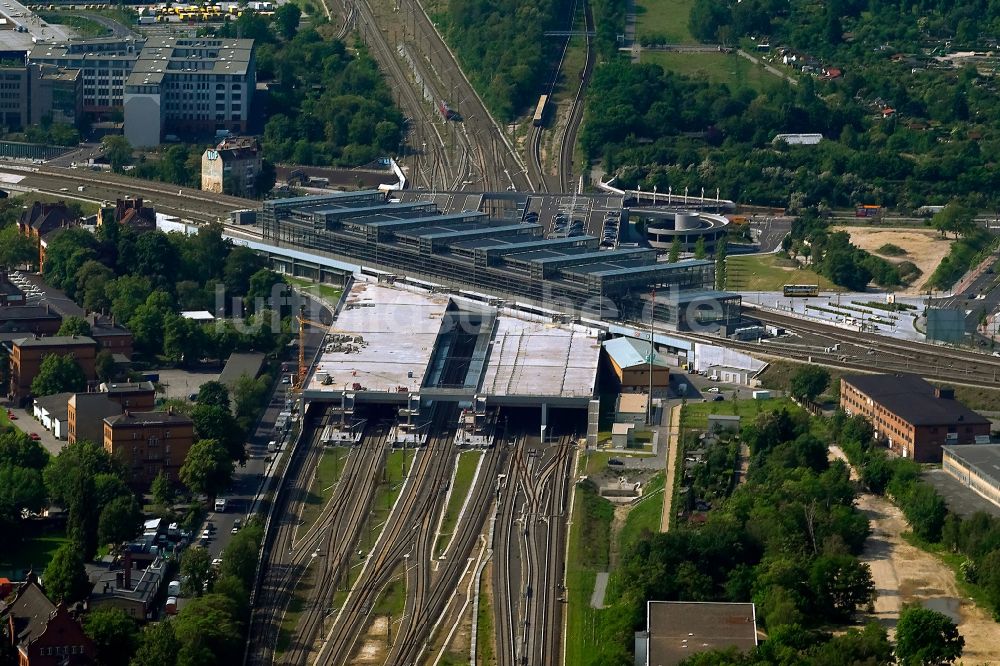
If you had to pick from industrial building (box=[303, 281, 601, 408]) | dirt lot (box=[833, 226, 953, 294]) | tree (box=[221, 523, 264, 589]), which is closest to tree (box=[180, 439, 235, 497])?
tree (box=[221, 523, 264, 589])

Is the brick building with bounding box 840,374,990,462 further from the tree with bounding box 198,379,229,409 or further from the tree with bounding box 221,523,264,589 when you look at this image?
the tree with bounding box 221,523,264,589

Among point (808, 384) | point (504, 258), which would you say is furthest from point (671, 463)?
point (504, 258)

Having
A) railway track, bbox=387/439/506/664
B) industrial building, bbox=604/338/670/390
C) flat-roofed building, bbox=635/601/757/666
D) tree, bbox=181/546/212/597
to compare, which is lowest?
railway track, bbox=387/439/506/664

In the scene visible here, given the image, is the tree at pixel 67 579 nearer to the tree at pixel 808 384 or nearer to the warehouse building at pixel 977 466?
the warehouse building at pixel 977 466

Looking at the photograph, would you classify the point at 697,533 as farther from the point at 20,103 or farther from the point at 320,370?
the point at 20,103

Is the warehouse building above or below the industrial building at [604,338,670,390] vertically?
above

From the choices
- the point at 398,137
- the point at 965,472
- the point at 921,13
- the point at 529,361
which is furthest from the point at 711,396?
the point at 921,13

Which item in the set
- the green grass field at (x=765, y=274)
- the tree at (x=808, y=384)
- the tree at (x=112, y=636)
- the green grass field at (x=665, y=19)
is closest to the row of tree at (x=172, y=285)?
the tree at (x=808, y=384)

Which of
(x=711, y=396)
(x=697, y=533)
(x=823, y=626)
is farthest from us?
(x=711, y=396)
